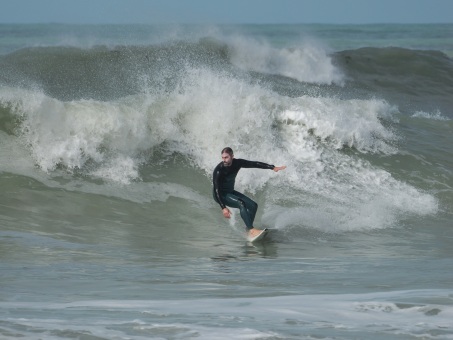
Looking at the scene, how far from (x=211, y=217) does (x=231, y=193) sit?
3.91 feet

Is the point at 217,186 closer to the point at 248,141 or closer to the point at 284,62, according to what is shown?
the point at 248,141

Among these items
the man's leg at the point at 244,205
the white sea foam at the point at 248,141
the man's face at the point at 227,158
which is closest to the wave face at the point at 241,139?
the white sea foam at the point at 248,141

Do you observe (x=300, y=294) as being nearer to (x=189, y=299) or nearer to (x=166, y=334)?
(x=189, y=299)

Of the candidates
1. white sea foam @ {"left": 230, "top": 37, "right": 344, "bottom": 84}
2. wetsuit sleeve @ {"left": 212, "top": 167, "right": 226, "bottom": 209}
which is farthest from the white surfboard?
white sea foam @ {"left": 230, "top": 37, "right": 344, "bottom": 84}

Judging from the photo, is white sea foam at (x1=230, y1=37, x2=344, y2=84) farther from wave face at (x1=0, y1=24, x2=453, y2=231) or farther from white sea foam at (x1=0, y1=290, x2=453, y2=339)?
white sea foam at (x1=0, y1=290, x2=453, y2=339)

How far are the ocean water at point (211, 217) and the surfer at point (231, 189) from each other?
347 millimetres

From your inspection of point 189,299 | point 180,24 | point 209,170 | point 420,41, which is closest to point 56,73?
point 180,24

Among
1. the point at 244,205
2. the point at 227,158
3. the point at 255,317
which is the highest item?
the point at 227,158

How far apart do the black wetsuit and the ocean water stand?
1.27ft

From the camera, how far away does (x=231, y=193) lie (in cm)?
Answer: 1135

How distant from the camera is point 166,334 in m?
5.81

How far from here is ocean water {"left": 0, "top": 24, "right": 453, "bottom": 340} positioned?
21.2 feet

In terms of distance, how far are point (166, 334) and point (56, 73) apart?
63.9ft

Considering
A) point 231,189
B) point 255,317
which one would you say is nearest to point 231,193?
point 231,189
